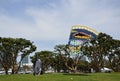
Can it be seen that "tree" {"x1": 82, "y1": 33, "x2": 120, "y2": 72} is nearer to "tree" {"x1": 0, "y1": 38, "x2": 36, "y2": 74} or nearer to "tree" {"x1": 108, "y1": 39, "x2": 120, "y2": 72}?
"tree" {"x1": 108, "y1": 39, "x2": 120, "y2": 72}

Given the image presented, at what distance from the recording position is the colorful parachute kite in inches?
2682

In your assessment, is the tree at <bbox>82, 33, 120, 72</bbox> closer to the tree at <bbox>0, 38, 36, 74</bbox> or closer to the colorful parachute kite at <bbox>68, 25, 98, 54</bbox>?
the colorful parachute kite at <bbox>68, 25, 98, 54</bbox>

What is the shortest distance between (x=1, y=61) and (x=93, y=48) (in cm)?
2415

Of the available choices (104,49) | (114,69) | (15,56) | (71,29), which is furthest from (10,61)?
(114,69)

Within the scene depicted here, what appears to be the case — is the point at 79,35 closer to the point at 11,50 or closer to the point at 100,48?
the point at 100,48

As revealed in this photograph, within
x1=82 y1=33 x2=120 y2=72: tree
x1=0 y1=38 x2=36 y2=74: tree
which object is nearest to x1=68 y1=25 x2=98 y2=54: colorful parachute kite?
x1=82 y1=33 x2=120 y2=72: tree

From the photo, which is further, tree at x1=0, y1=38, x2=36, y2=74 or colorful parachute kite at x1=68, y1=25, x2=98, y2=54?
colorful parachute kite at x1=68, y1=25, x2=98, y2=54

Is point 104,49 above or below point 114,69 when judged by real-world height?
above

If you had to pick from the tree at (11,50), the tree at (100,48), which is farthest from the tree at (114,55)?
the tree at (11,50)

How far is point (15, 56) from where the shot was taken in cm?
6031

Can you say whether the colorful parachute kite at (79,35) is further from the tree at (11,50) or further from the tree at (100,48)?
the tree at (11,50)

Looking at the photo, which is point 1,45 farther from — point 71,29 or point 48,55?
point 48,55

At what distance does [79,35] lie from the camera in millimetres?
68312

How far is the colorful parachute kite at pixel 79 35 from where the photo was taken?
68125mm
